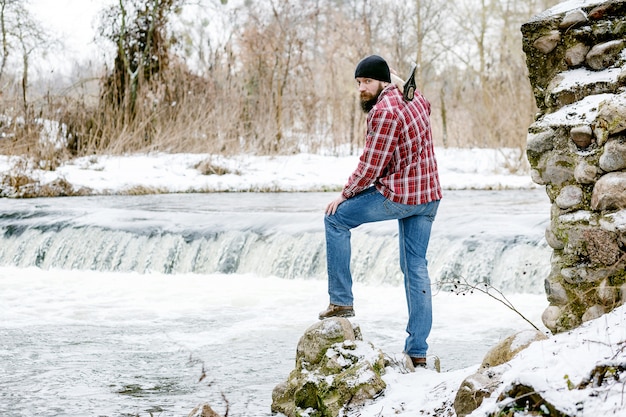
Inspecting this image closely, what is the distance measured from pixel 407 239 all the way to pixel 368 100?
2.57 ft

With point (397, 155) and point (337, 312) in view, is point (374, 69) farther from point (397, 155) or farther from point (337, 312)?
point (337, 312)

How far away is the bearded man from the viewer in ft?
13.8

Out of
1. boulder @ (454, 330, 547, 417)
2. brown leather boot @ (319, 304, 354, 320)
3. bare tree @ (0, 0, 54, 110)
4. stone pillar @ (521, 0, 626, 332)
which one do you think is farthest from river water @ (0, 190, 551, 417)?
bare tree @ (0, 0, 54, 110)

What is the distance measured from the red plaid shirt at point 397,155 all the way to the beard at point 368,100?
7 centimetres

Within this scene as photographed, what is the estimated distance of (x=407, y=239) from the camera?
4.30 m

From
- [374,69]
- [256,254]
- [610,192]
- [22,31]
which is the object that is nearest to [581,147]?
[610,192]

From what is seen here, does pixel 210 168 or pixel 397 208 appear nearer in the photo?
pixel 397 208

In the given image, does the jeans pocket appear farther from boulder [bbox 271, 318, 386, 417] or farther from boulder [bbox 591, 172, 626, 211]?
boulder [bbox 591, 172, 626, 211]

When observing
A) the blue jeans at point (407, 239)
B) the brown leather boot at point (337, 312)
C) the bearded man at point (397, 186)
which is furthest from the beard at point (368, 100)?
the brown leather boot at point (337, 312)

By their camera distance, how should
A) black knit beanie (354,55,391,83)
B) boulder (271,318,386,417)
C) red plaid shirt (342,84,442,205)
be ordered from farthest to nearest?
black knit beanie (354,55,391,83) → red plaid shirt (342,84,442,205) → boulder (271,318,386,417)

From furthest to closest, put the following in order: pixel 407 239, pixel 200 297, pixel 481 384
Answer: pixel 200 297, pixel 407 239, pixel 481 384

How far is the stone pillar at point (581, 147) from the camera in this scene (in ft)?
11.9

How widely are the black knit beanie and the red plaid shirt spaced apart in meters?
0.08

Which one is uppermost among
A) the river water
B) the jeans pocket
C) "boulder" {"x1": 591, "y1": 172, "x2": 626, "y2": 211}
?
"boulder" {"x1": 591, "y1": 172, "x2": 626, "y2": 211}
